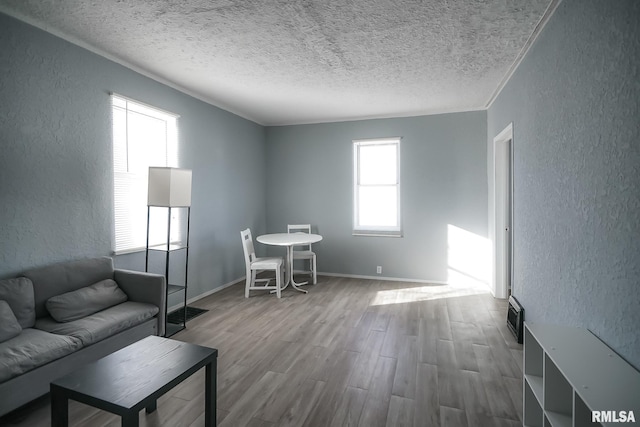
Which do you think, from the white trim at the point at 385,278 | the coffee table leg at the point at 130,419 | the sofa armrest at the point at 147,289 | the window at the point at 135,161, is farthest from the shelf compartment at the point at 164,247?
the white trim at the point at 385,278

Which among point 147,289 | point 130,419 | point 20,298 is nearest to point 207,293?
point 147,289

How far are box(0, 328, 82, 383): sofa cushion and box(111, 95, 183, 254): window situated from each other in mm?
1231

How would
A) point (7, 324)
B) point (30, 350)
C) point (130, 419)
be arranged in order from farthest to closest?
point (7, 324) → point (30, 350) → point (130, 419)

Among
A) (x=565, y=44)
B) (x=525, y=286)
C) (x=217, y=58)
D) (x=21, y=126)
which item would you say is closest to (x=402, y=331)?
(x=525, y=286)

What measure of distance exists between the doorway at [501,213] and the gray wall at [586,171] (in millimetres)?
1557

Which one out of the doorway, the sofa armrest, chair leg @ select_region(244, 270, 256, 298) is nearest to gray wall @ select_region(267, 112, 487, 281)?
the doorway

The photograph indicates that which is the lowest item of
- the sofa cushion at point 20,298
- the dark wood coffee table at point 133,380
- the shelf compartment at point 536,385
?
the shelf compartment at point 536,385

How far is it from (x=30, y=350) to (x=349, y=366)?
2145 millimetres

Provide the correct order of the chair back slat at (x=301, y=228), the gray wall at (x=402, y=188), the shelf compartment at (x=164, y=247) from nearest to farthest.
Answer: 1. the shelf compartment at (x=164, y=247)
2. the gray wall at (x=402, y=188)
3. the chair back slat at (x=301, y=228)

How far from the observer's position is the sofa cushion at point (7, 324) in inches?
81.4

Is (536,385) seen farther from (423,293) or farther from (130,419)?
(423,293)

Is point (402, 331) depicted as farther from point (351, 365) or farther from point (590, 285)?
point (590, 285)

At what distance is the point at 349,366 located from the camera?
2646mm

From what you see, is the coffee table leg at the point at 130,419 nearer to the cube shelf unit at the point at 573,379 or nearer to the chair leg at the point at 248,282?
the cube shelf unit at the point at 573,379
